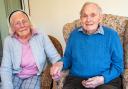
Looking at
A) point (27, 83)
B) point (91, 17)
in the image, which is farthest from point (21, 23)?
point (91, 17)

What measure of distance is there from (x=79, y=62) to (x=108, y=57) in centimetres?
27

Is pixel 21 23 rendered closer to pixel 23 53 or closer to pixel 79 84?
pixel 23 53

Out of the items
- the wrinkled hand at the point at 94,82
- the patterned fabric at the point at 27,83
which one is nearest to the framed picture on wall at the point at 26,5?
the patterned fabric at the point at 27,83

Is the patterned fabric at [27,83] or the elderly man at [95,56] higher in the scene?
the elderly man at [95,56]

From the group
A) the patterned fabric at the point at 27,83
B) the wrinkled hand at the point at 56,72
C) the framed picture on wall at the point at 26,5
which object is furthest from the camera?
the framed picture on wall at the point at 26,5

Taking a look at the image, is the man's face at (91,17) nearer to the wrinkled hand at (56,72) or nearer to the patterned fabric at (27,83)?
the wrinkled hand at (56,72)

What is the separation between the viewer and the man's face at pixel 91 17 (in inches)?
82.7

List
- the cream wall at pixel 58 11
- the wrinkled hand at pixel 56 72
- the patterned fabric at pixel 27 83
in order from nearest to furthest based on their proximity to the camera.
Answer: the wrinkled hand at pixel 56 72, the patterned fabric at pixel 27 83, the cream wall at pixel 58 11

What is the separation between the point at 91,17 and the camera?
2119mm

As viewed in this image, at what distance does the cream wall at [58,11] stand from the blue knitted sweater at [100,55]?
2.45ft

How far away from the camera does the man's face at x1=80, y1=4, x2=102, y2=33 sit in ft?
6.89

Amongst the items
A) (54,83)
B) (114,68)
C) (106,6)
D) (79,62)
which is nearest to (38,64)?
(54,83)

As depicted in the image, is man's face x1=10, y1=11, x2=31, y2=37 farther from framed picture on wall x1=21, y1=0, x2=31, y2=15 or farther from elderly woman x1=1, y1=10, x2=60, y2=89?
framed picture on wall x1=21, y1=0, x2=31, y2=15

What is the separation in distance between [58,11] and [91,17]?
104cm
